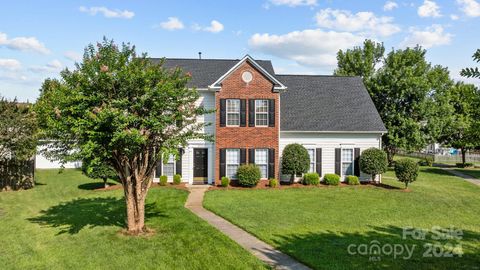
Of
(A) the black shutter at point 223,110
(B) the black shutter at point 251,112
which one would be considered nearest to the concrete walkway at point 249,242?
(A) the black shutter at point 223,110

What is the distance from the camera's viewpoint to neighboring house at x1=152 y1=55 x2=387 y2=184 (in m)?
21.4

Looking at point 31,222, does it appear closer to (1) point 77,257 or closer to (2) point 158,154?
(1) point 77,257

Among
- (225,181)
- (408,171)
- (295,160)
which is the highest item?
(295,160)

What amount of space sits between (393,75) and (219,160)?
60.9ft

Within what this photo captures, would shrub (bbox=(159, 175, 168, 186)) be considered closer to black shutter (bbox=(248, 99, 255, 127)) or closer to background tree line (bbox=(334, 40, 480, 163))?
black shutter (bbox=(248, 99, 255, 127))

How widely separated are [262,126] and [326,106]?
5.11 metres

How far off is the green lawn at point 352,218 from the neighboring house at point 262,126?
2.48m

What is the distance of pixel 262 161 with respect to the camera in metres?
22.0

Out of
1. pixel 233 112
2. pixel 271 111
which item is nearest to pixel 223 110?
pixel 233 112

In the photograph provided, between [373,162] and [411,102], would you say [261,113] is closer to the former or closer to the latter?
[373,162]

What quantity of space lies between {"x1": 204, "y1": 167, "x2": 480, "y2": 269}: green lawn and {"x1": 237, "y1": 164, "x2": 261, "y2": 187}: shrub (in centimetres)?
96

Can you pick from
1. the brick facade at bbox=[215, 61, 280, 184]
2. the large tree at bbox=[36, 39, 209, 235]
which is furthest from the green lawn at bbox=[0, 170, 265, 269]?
the brick facade at bbox=[215, 61, 280, 184]

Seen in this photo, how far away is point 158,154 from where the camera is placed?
11.3 m

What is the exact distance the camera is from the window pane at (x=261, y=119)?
21625 mm
